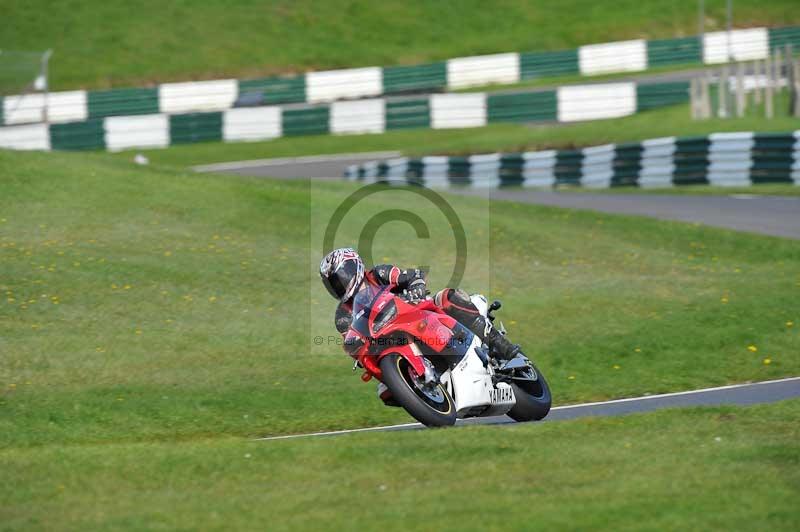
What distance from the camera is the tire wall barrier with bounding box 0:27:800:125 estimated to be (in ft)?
129

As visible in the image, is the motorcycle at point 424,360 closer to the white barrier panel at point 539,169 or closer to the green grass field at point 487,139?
the white barrier panel at point 539,169

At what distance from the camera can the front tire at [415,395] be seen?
30.0 ft

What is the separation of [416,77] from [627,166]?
57.3ft

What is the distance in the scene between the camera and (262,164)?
3378 centimetres

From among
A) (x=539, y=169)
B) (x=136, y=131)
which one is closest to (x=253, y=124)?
(x=136, y=131)

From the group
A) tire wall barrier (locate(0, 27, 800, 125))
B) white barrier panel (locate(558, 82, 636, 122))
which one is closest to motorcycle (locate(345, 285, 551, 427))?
white barrier panel (locate(558, 82, 636, 122))

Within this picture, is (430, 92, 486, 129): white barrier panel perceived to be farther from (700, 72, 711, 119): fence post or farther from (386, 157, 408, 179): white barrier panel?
(700, 72, 711, 119): fence post

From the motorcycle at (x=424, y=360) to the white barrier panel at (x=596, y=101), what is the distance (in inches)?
1046

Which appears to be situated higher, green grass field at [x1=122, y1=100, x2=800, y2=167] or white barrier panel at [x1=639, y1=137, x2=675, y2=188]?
green grass field at [x1=122, y1=100, x2=800, y2=167]

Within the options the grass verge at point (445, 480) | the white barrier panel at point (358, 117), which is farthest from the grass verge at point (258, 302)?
the white barrier panel at point (358, 117)

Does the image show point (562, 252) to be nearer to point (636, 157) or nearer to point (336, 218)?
point (336, 218)

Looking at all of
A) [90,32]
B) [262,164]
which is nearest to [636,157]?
[262,164]

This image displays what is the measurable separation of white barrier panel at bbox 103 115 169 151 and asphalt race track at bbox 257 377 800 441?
26002 millimetres

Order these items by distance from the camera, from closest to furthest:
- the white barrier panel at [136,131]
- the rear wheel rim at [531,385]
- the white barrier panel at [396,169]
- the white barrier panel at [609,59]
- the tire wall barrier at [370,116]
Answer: the rear wheel rim at [531,385] → the white barrier panel at [396,169] → the tire wall barrier at [370,116] → the white barrier panel at [136,131] → the white barrier panel at [609,59]
